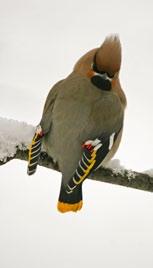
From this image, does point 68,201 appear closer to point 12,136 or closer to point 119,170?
point 119,170

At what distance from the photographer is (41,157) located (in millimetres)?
3693

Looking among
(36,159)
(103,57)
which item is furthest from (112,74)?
(36,159)

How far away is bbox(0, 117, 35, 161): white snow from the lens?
3320 millimetres

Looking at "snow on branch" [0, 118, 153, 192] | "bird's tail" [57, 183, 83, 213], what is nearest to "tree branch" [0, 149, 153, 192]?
"snow on branch" [0, 118, 153, 192]

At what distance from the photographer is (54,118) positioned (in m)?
3.76

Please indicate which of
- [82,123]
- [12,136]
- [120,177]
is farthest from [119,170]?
[12,136]

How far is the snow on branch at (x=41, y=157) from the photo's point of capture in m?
3.38

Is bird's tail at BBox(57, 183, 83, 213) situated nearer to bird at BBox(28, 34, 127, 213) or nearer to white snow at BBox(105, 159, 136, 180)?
bird at BBox(28, 34, 127, 213)

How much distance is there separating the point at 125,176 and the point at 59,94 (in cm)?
63

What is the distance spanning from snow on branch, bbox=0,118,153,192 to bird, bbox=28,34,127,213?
0.15 ft

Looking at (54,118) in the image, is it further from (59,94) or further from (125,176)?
(125,176)

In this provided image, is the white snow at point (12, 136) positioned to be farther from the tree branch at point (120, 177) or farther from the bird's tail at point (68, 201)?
the bird's tail at point (68, 201)

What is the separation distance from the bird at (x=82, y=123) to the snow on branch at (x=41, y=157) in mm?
46

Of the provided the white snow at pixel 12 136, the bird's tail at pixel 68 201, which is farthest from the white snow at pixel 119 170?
the white snow at pixel 12 136
